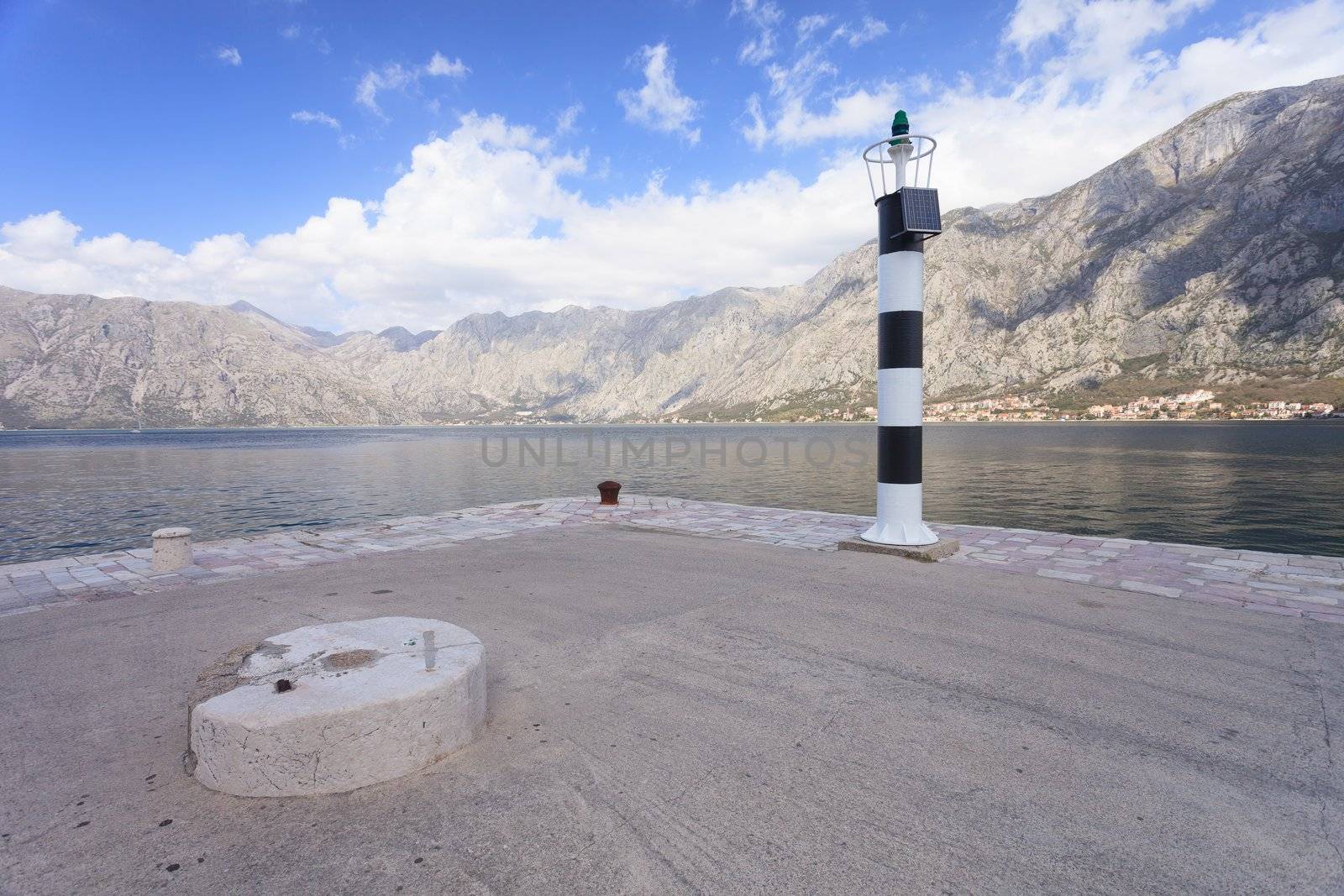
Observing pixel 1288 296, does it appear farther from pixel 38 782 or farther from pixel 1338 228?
pixel 38 782

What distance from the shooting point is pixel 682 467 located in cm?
4853

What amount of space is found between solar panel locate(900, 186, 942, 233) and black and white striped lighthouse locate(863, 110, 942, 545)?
0.01m

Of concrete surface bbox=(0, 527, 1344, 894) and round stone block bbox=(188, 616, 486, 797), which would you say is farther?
round stone block bbox=(188, 616, 486, 797)

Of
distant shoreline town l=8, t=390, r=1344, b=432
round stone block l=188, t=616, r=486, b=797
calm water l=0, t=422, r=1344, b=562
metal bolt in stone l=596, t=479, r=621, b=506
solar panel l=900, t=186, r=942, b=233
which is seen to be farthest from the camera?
distant shoreline town l=8, t=390, r=1344, b=432

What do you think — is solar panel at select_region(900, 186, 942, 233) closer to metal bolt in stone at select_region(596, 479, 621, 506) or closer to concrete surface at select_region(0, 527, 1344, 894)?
→ concrete surface at select_region(0, 527, 1344, 894)

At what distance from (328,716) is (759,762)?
2.45 m

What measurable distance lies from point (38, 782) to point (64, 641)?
3.41m

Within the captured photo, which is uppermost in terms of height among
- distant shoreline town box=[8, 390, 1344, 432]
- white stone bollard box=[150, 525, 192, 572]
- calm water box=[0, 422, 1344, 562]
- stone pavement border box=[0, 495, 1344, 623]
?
distant shoreline town box=[8, 390, 1344, 432]

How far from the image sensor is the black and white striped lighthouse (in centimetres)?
909

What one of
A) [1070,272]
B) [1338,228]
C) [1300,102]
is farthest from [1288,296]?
[1300,102]

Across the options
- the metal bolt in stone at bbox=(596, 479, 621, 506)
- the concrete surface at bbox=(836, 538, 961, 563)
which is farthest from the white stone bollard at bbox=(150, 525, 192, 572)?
the concrete surface at bbox=(836, 538, 961, 563)

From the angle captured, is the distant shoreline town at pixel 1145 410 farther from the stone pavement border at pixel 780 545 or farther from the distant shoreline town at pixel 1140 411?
the stone pavement border at pixel 780 545

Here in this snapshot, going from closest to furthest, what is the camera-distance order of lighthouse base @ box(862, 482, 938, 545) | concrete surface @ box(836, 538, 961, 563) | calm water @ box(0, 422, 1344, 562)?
concrete surface @ box(836, 538, 961, 563), lighthouse base @ box(862, 482, 938, 545), calm water @ box(0, 422, 1344, 562)

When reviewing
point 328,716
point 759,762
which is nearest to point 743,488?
point 759,762
